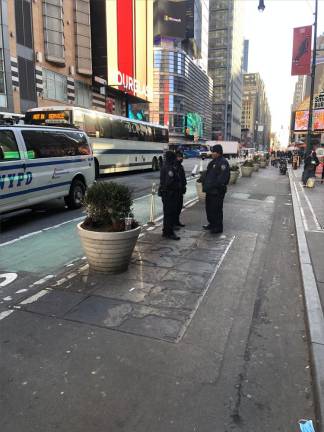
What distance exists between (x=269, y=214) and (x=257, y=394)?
28.6 ft

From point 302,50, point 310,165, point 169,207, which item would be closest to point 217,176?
point 169,207

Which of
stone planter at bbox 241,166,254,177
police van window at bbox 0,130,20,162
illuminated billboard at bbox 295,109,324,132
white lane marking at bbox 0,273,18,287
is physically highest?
illuminated billboard at bbox 295,109,324,132

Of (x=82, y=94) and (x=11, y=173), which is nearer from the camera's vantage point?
(x=11, y=173)

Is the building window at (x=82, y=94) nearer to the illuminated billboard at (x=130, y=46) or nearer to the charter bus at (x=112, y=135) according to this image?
the illuminated billboard at (x=130, y=46)

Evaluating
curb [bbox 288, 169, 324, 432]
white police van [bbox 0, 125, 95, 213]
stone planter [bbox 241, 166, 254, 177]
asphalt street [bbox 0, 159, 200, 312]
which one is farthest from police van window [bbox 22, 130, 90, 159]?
stone planter [bbox 241, 166, 254, 177]

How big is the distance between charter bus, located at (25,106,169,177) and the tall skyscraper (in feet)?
423

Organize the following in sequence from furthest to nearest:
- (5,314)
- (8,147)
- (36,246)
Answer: (8,147)
(36,246)
(5,314)

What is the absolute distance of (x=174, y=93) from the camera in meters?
104

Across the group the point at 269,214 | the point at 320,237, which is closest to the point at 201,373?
the point at 320,237

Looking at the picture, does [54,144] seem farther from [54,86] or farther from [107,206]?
[54,86]

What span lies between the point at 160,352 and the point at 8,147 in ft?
20.5

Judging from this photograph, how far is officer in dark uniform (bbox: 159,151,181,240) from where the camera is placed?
7633 millimetres

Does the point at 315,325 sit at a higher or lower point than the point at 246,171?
lower

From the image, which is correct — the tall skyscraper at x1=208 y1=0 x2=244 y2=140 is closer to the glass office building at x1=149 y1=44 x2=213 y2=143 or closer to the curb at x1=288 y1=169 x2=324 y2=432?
the glass office building at x1=149 y1=44 x2=213 y2=143
